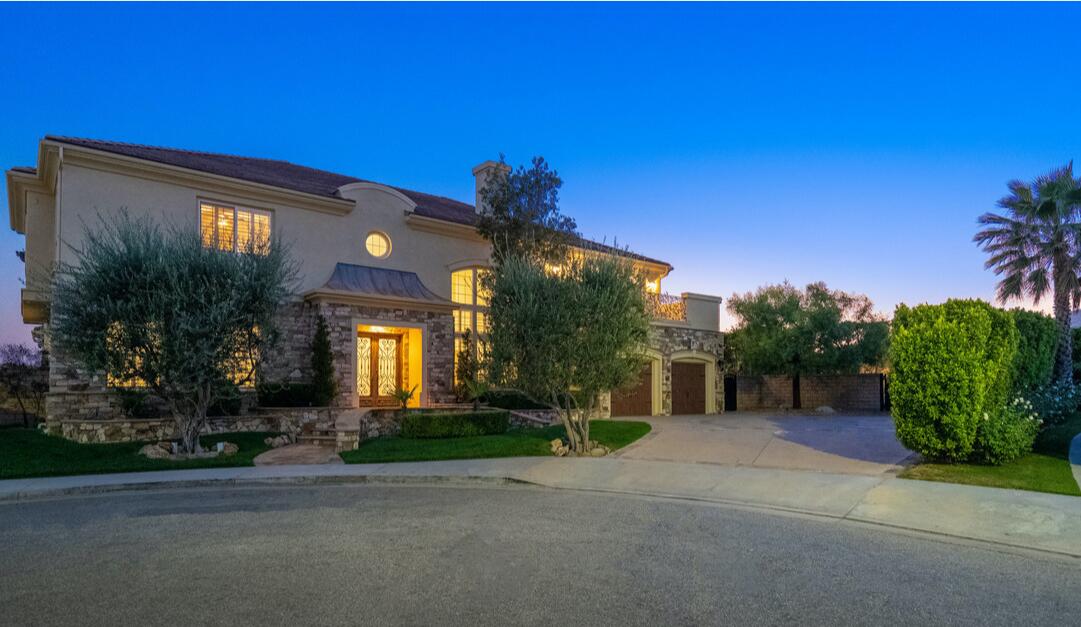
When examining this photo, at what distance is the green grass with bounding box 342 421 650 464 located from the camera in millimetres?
14094

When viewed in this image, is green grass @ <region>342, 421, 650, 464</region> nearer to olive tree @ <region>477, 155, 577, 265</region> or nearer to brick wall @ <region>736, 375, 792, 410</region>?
olive tree @ <region>477, 155, 577, 265</region>

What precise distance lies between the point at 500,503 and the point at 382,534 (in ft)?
8.08

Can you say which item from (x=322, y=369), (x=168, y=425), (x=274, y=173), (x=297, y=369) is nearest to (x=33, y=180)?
(x=274, y=173)

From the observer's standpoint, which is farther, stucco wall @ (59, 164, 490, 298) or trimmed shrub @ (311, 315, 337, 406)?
trimmed shrub @ (311, 315, 337, 406)

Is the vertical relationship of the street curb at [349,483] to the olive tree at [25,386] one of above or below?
below

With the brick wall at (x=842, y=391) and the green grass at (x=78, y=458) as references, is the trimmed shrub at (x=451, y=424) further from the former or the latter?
the brick wall at (x=842, y=391)

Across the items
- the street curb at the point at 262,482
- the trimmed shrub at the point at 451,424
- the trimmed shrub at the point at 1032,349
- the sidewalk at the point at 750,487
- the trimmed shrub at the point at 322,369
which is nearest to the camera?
the sidewalk at the point at 750,487

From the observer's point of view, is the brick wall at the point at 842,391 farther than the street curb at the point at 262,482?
Yes

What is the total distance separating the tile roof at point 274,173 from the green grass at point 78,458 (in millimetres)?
7433

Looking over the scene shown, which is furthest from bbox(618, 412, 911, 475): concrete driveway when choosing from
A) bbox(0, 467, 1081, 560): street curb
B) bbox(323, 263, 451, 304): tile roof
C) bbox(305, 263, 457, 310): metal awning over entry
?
bbox(323, 263, 451, 304): tile roof

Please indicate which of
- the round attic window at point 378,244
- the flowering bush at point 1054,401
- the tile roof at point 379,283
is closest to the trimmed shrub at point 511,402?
the tile roof at point 379,283

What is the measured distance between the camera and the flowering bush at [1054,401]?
13.3 metres

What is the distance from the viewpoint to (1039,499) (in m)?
8.68

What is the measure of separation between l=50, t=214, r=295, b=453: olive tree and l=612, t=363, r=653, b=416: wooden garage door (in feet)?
44.7
